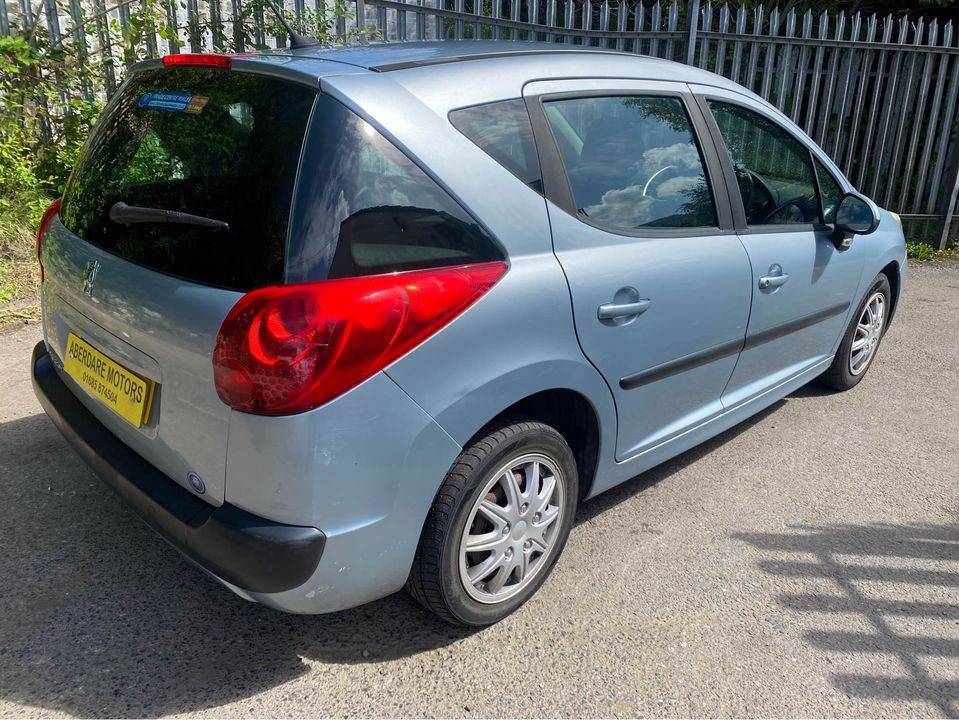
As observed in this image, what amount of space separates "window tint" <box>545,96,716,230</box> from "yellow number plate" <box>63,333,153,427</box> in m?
1.42

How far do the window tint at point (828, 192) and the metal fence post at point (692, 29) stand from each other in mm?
4128

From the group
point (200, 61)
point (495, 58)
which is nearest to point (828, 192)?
point (495, 58)

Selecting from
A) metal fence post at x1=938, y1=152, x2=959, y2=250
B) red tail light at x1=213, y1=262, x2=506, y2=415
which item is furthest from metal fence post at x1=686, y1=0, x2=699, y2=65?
red tail light at x1=213, y1=262, x2=506, y2=415

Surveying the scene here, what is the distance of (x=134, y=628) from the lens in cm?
246

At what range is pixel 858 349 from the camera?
4.54 meters

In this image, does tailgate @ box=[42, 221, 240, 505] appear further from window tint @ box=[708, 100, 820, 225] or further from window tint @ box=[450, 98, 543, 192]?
window tint @ box=[708, 100, 820, 225]

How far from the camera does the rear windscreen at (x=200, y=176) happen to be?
6.64 feet

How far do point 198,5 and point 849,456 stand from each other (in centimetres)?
569

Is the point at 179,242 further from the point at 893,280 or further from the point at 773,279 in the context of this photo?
the point at 893,280

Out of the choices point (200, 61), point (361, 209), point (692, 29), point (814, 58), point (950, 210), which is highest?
point (692, 29)

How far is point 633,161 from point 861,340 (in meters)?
2.38

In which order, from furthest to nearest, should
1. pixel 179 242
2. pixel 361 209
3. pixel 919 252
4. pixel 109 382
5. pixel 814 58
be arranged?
1. pixel 919 252
2. pixel 814 58
3. pixel 109 382
4. pixel 179 242
5. pixel 361 209

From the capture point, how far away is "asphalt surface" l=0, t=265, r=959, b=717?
2270mm

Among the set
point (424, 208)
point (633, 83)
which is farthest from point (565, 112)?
point (424, 208)
